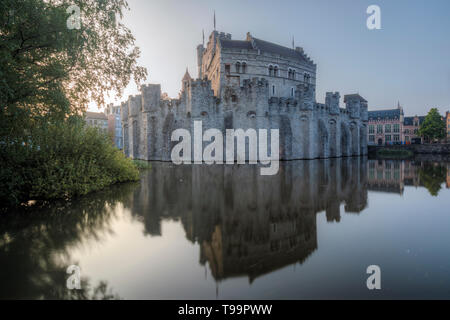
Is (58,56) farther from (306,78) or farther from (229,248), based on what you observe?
(306,78)

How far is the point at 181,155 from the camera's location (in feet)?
84.6

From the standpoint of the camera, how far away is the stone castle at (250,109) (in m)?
24.5

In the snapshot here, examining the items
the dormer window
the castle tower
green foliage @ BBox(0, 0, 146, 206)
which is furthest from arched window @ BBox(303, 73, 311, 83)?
green foliage @ BBox(0, 0, 146, 206)

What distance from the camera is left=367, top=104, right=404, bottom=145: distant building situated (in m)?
65.7

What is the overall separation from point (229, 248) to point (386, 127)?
77.9 m

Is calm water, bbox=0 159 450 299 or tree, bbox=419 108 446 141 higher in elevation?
tree, bbox=419 108 446 141

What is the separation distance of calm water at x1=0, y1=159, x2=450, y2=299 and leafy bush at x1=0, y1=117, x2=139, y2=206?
110 cm

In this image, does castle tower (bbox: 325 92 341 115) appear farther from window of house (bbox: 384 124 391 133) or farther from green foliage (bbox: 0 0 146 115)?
window of house (bbox: 384 124 391 133)

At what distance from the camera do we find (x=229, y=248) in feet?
13.9
